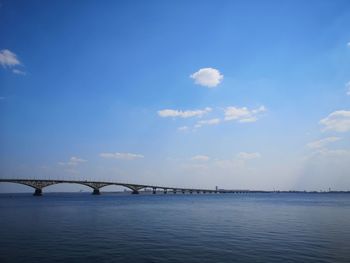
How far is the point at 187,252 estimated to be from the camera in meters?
24.5

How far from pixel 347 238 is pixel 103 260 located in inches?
943

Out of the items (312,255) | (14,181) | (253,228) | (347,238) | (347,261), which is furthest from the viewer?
(14,181)

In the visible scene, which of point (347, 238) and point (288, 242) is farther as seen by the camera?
point (347, 238)

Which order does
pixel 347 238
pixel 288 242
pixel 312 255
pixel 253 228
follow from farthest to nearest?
1. pixel 253 228
2. pixel 347 238
3. pixel 288 242
4. pixel 312 255

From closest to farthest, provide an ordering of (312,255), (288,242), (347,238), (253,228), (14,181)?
(312,255), (288,242), (347,238), (253,228), (14,181)

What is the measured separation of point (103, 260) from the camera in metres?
21.6

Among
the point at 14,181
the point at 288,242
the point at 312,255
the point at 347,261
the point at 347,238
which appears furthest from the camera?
the point at 14,181

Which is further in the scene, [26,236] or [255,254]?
[26,236]

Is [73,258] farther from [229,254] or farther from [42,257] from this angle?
[229,254]

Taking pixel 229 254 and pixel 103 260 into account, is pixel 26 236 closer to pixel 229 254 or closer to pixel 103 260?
pixel 103 260

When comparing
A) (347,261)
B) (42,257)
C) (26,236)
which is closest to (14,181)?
(26,236)

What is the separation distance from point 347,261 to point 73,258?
19.3 meters

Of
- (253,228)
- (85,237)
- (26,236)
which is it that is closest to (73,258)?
(85,237)

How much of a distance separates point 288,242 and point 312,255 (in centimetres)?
553
